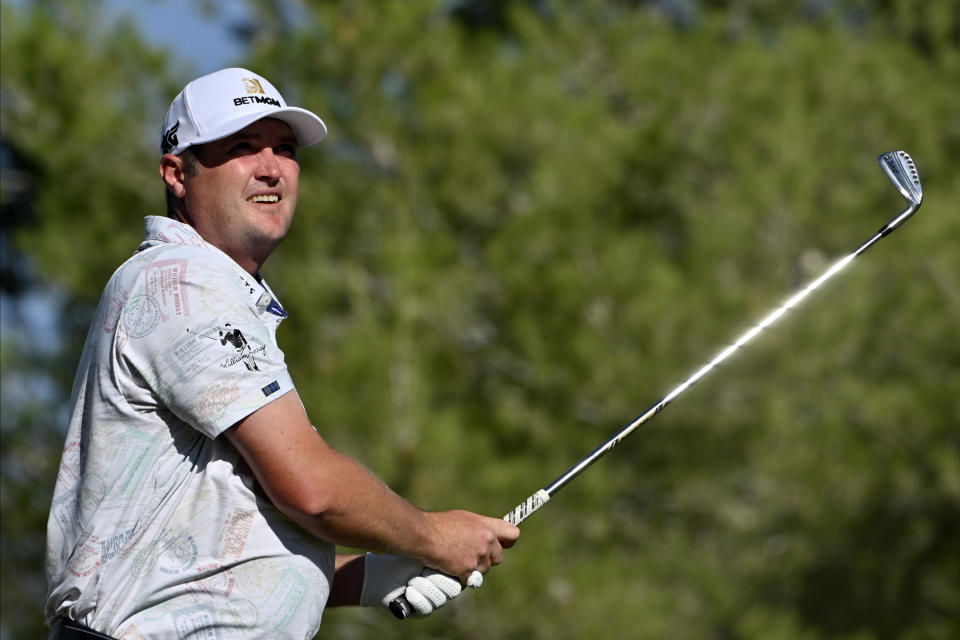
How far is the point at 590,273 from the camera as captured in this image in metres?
8.42

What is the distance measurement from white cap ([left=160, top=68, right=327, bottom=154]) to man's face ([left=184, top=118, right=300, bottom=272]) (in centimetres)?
4

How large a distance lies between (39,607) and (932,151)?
23.4 ft

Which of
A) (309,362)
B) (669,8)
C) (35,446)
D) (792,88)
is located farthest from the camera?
(669,8)

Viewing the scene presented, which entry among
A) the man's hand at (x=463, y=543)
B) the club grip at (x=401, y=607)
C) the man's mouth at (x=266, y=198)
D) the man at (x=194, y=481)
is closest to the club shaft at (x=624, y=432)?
the man's hand at (x=463, y=543)

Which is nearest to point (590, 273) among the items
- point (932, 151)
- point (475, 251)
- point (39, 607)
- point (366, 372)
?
point (475, 251)

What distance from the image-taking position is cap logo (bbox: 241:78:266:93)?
7.58ft

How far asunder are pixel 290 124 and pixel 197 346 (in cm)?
57

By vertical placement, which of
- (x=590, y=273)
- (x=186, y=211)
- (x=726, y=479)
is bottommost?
(x=726, y=479)

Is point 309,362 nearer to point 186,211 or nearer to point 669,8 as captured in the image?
point 669,8

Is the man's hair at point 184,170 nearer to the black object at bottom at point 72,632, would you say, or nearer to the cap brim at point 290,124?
the cap brim at point 290,124

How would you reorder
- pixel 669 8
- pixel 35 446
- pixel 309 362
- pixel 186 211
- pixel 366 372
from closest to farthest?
pixel 186 211, pixel 366 372, pixel 309 362, pixel 35 446, pixel 669 8

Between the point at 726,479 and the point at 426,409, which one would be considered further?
the point at 726,479

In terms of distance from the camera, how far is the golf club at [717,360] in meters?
2.60

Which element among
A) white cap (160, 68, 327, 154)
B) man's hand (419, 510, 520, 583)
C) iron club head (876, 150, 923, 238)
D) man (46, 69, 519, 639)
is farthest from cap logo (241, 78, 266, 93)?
iron club head (876, 150, 923, 238)
